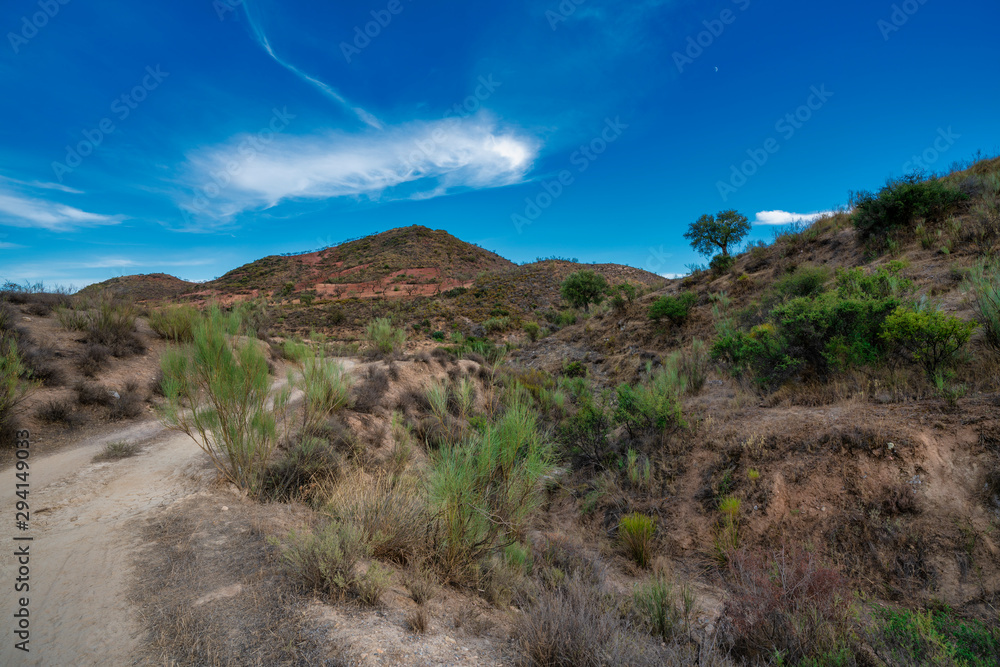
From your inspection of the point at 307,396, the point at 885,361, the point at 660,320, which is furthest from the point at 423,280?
the point at 885,361

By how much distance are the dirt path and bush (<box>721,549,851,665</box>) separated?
12.6 feet

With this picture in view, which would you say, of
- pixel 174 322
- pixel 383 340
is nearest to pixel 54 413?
pixel 174 322

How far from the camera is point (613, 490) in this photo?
5738 mm

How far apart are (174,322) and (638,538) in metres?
12.6

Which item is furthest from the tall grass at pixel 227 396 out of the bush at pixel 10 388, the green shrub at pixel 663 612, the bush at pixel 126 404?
the green shrub at pixel 663 612

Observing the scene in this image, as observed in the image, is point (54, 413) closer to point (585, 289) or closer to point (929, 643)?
point (929, 643)

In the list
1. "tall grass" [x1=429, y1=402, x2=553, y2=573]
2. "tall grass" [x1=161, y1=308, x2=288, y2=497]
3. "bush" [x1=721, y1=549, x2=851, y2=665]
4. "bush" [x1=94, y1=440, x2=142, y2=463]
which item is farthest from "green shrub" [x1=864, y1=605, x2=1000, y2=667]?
"bush" [x1=94, y1=440, x2=142, y2=463]

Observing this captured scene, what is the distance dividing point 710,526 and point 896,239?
419 inches

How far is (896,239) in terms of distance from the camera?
32.7 ft

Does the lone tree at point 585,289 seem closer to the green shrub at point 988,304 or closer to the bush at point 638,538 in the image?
the green shrub at point 988,304

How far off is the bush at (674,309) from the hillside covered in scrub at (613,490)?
2.46 meters

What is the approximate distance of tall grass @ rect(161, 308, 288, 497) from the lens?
4.56 m

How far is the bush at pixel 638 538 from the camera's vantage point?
438cm

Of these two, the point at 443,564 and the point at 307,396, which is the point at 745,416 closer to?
the point at 443,564
